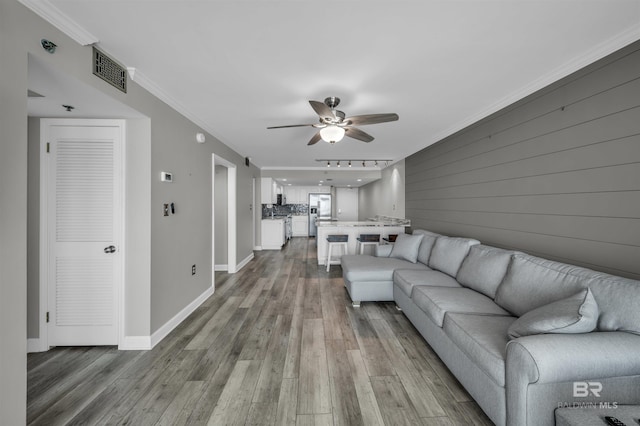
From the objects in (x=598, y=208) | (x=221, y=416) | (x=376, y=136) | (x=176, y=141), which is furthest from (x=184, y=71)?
(x=598, y=208)

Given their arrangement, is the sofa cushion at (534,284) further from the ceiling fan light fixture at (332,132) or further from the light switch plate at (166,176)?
the light switch plate at (166,176)

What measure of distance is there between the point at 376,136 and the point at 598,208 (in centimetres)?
295

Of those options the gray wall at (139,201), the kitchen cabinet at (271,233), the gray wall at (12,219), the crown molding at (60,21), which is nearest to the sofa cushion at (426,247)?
the gray wall at (139,201)

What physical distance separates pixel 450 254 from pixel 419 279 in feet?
1.86

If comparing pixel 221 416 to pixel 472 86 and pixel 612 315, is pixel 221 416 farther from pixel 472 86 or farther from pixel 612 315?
pixel 472 86

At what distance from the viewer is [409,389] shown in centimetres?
190

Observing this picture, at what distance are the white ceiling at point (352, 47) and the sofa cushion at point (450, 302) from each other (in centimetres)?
202

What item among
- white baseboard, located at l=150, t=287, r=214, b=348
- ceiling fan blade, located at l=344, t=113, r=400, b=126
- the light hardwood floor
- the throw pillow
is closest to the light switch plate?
white baseboard, located at l=150, t=287, r=214, b=348

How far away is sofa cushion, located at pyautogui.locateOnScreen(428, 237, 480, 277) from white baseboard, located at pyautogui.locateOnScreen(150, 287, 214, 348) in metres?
3.20

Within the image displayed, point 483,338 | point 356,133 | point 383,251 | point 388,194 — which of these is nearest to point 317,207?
point 388,194

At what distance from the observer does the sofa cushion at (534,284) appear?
5.75ft

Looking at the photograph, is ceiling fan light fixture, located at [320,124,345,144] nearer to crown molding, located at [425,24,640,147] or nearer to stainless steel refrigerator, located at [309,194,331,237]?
crown molding, located at [425,24,640,147]

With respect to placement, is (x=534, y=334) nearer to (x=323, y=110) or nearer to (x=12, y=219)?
(x=323, y=110)

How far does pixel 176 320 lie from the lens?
116 inches
